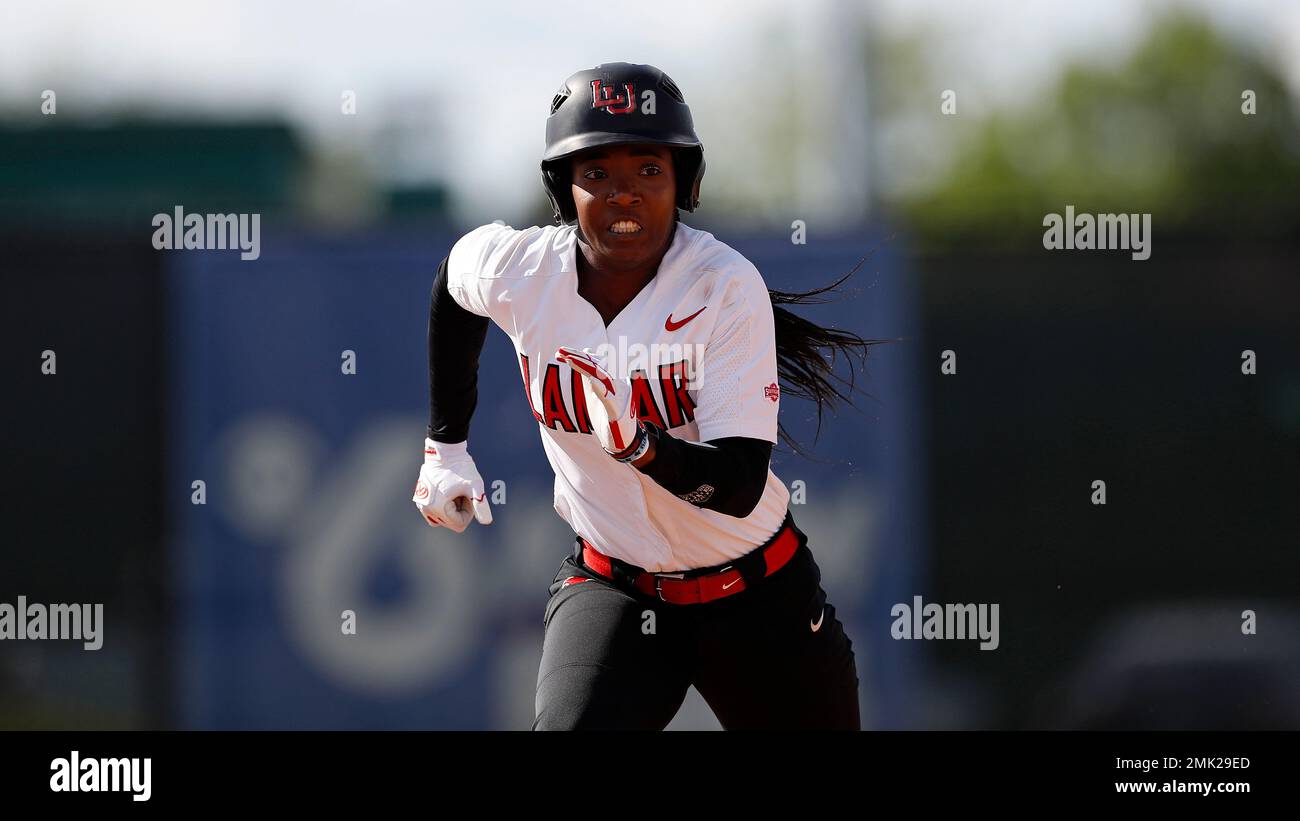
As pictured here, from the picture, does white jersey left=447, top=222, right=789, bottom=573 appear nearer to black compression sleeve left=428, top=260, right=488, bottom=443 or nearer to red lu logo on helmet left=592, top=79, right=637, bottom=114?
black compression sleeve left=428, top=260, right=488, bottom=443

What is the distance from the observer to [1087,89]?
3891 cm

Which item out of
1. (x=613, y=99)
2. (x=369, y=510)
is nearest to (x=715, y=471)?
(x=613, y=99)

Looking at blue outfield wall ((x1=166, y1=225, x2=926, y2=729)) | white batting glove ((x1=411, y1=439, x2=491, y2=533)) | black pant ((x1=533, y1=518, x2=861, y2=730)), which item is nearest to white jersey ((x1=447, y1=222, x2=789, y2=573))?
black pant ((x1=533, y1=518, x2=861, y2=730))

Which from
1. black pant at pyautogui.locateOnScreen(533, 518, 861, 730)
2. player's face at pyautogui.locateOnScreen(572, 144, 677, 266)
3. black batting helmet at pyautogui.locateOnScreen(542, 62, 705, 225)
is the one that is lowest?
black pant at pyautogui.locateOnScreen(533, 518, 861, 730)

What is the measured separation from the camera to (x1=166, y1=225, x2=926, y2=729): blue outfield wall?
9.83 metres

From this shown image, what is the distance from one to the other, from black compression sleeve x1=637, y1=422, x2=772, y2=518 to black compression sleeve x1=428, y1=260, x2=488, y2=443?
87 centimetres

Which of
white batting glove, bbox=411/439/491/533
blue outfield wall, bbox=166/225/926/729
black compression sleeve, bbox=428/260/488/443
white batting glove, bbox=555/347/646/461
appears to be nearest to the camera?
white batting glove, bbox=555/347/646/461

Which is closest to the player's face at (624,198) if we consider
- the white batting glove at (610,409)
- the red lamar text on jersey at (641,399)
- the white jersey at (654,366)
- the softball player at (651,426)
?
the softball player at (651,426)

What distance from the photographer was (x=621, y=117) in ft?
13.5

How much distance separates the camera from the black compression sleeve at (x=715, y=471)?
3.85m

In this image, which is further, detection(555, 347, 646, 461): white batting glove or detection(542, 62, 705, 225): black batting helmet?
detection(542, 62, 705, 225): black batting helmet

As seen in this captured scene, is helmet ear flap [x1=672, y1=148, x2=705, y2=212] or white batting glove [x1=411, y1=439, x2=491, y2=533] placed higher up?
helmet ear flap [x1=672, y1=148, x2=705, y2=212]

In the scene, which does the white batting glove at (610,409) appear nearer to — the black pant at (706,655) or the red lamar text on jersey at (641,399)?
the red lamar text on jersey at (641,399)
